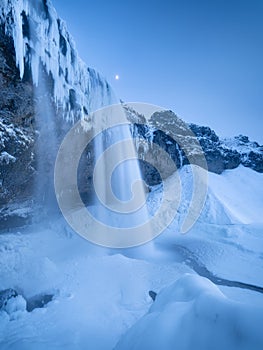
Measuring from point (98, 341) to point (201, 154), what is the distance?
19.5m

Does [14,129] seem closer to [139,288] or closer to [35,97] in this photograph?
[35,97]

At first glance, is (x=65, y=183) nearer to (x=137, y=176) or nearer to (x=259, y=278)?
(x=137, y=176)

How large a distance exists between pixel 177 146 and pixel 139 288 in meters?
15.9

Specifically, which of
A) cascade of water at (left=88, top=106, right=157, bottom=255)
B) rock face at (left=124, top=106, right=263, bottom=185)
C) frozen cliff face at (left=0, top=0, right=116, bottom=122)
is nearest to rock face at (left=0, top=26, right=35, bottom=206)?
frozen cliff face at (left=0, top=0, right=116, bottom=122)

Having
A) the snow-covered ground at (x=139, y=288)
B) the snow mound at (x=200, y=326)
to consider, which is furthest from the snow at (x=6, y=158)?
the snow mound at (x=200, y=326)

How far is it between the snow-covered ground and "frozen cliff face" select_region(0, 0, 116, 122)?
6862 millimetres

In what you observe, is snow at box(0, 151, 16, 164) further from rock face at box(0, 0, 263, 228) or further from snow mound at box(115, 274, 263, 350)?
snow mound at box(115, 274, 263, 350)

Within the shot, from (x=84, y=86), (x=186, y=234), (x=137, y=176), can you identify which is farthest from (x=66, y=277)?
(x=137, y=176)

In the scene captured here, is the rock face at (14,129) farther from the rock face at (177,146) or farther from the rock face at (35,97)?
the rock face at (177,146)

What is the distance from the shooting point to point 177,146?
20.2m

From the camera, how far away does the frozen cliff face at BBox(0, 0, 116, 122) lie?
22.3 ft

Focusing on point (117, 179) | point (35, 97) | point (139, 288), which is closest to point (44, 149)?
point (35, 97)

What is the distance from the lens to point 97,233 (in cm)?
1208

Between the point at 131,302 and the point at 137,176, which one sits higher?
the point at 137,176
